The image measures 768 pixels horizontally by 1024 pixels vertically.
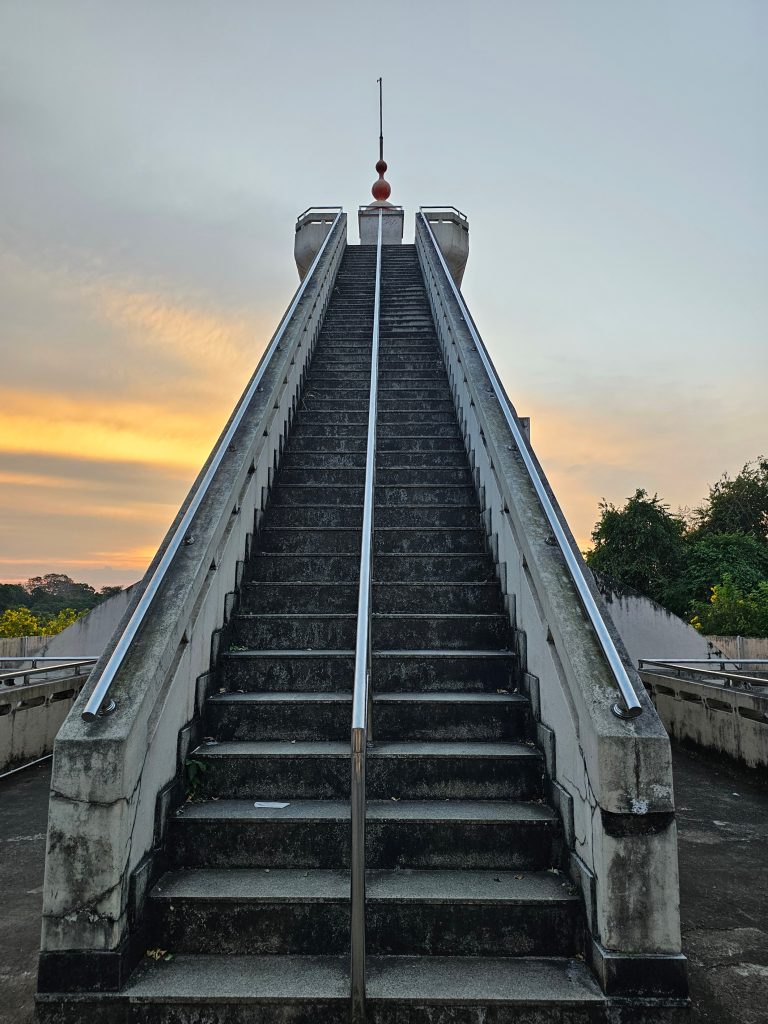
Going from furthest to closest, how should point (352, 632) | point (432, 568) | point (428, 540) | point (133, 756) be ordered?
point (428, 540) < point (432, 568) < point (352, 632) < point (133, 756)

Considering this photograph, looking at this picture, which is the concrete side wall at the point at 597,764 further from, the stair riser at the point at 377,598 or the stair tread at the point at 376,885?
the stair riser at the point at 377,598

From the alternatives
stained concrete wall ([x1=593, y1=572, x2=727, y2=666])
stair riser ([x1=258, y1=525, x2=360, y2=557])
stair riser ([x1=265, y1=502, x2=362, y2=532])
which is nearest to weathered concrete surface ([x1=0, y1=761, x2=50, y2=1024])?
stair riser ([x1=258, y1=525, x2=360, y2=557])

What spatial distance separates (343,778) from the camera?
3.41 metres

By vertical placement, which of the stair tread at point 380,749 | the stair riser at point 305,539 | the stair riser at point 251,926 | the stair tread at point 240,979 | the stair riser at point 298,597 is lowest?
the stair tread at point 240,979

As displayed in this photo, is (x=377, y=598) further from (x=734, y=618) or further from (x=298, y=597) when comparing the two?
(x=734, y=618)

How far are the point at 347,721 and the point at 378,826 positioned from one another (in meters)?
0.77

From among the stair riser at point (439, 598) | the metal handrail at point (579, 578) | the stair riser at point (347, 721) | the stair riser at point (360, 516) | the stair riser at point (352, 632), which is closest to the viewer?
the metal handrail at point (579, 578)

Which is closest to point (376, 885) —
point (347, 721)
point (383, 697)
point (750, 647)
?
point (347, 721)

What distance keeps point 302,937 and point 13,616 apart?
63.6 feet

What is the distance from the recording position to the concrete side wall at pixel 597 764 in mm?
2502

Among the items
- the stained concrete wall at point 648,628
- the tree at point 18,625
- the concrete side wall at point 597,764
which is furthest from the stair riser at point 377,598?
the tree at point 18,625

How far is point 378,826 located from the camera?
10.1 feet

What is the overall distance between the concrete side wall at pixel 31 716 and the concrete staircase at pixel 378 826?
2.70 meters

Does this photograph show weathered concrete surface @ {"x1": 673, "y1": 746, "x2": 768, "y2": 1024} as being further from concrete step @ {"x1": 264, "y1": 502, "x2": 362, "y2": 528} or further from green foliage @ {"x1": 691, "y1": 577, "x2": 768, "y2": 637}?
green foliage @ {"x1": 691, "y1": 577, "x2": 768, "y2": 637}
